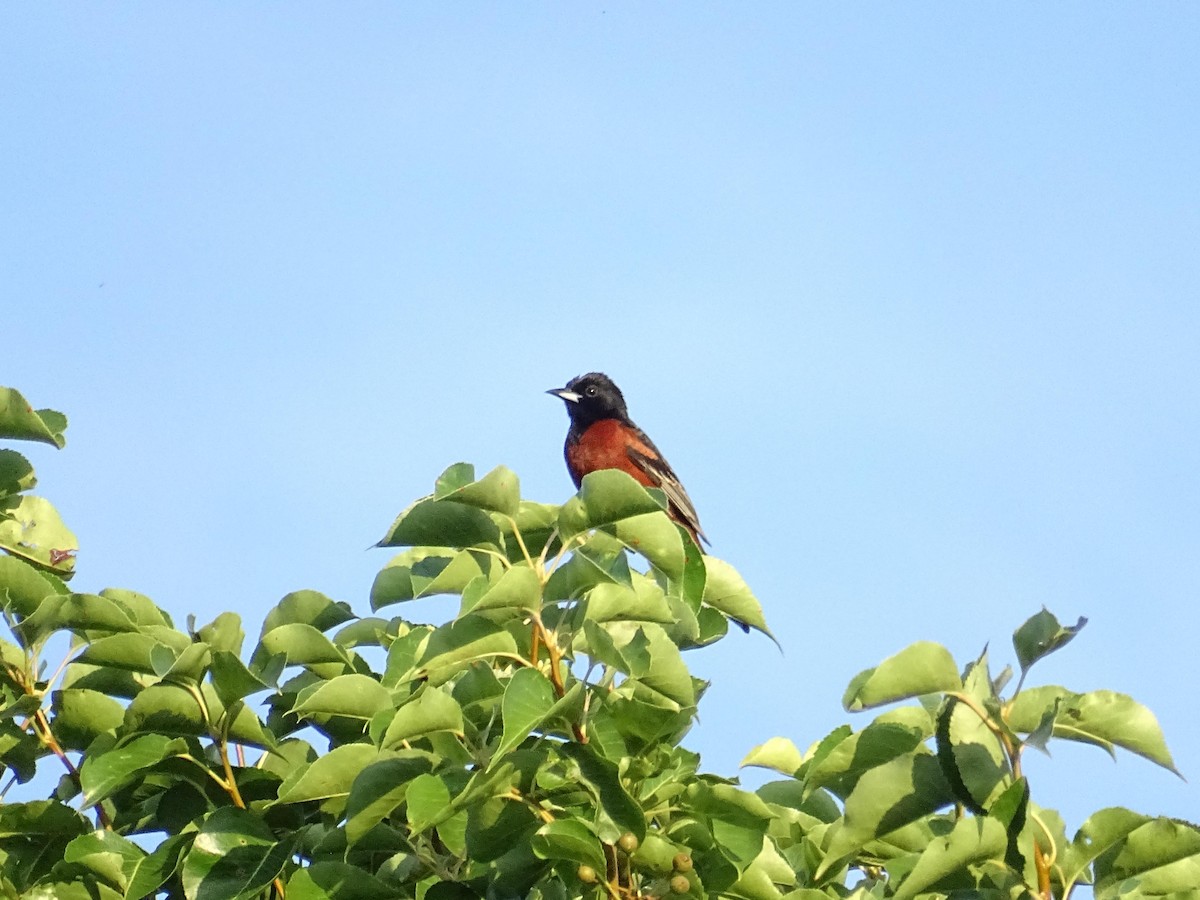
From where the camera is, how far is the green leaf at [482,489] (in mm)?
2381

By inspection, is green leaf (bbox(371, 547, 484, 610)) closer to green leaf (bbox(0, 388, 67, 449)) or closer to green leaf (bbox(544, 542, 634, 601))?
green leaf (bbox(544, 542, 634, 601))

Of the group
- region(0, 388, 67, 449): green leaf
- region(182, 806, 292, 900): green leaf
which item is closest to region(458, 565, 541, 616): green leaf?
region(182, 806, 292, 900): green leaf

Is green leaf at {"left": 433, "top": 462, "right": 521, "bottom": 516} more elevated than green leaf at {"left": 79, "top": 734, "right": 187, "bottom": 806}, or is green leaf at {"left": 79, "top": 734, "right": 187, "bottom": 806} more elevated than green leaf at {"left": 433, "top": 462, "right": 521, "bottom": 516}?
green leaf at {"left": 433, "top": 462, "right": 521, "bottom": 516}

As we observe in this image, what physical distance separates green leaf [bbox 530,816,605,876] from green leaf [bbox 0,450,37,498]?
5.22 ft

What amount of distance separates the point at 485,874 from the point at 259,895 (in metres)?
0.60

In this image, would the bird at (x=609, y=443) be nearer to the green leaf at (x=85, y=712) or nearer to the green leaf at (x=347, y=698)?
the green leaf at (x=85, y=712)

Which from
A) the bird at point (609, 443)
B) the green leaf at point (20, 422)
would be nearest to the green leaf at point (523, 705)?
the green leaf at point (20, 422)

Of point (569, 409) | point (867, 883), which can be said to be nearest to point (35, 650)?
point (867, 883)

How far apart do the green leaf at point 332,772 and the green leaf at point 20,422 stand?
1.04m

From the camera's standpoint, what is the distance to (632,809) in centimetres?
233

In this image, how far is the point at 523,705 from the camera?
221 centimetres

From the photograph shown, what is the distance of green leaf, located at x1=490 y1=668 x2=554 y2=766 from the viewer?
215 cm

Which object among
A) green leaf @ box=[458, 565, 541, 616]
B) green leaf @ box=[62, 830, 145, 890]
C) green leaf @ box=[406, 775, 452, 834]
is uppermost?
green leaf @ box=[458, 565, 541, 616]

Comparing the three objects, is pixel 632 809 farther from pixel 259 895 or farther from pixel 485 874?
pixel 259 895
